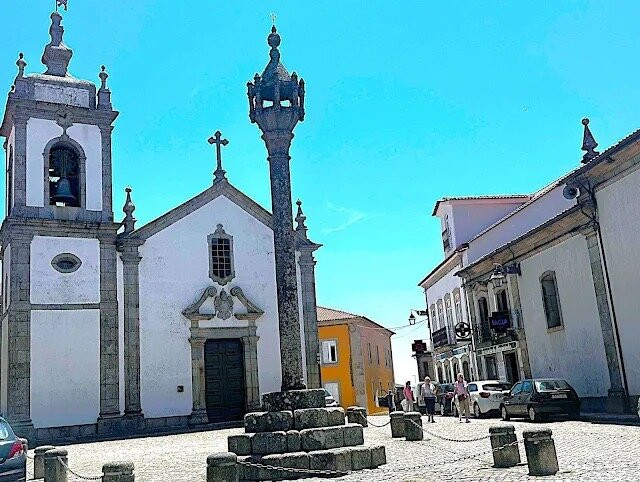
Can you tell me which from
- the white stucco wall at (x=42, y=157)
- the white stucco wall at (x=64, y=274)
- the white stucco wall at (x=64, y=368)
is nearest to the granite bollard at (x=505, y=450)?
the white stucco wall at (x=64, y=368)

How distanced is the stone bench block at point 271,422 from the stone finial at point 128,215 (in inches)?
571

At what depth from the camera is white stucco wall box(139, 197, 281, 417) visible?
2264cm

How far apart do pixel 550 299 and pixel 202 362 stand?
37.6ft

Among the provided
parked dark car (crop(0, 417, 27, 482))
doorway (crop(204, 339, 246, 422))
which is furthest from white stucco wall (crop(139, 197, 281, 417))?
parked dark car (crop(0, 417, 27, 482))

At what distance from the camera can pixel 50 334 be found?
21.3 meters

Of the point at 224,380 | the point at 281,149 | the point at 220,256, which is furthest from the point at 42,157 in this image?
the point at 281,149

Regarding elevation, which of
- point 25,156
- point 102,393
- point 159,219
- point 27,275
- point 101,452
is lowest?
point 101,452

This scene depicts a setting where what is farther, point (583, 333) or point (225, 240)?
point (225, 240)

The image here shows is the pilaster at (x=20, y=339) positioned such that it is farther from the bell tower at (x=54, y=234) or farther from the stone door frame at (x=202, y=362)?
the stone door frame at (x=202, y=362)

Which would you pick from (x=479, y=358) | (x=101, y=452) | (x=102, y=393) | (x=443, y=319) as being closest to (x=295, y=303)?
(x=101, y=452)

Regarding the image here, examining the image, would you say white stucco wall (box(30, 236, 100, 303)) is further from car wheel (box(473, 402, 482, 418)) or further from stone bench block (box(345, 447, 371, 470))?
stone bench block (box(345, 447, 371, 470))

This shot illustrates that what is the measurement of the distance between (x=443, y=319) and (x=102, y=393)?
17.2 meters

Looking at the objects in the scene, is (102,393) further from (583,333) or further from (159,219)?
(583,333)

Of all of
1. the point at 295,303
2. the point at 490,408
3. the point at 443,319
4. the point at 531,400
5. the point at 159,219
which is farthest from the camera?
the point at 443,319
